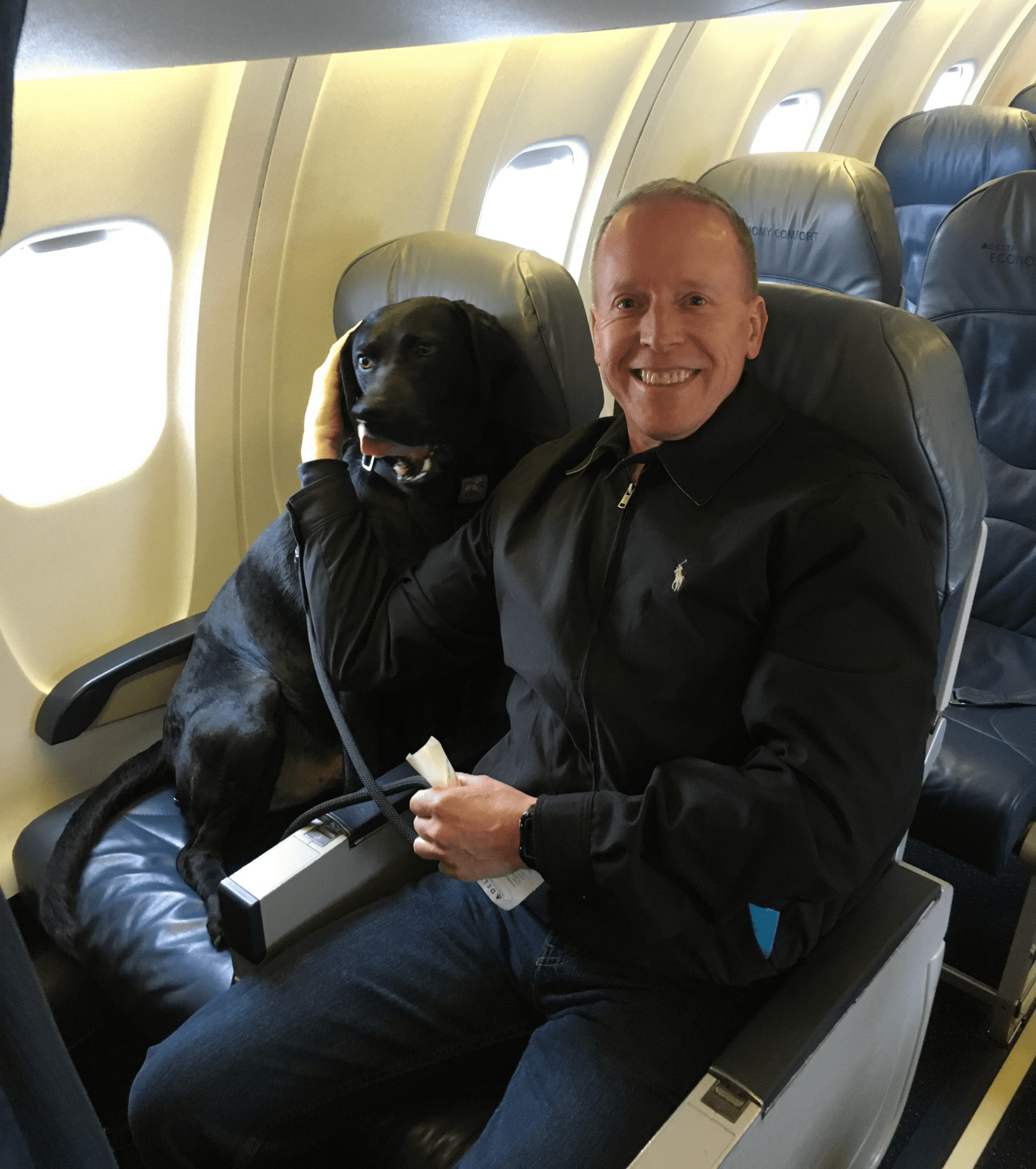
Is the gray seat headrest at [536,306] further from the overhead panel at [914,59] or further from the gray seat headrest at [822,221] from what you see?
the overhead panel at [914,59]

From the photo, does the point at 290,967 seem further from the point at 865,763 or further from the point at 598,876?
the point at 865,763

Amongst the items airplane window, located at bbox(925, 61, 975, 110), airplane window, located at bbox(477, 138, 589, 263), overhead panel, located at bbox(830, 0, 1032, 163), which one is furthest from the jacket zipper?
airplane window, located at bbox(925, 61, 975, 110)

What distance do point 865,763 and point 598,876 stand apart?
0.38 m

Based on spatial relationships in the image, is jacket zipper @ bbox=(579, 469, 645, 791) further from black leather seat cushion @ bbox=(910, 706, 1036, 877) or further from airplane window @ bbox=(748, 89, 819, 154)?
airplane window @ bbox=(748, 89, 819, 154)

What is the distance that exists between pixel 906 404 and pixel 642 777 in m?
0.67

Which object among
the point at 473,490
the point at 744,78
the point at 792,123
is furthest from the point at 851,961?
the point at 792,123

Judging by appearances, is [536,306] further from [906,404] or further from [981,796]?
[981,796]

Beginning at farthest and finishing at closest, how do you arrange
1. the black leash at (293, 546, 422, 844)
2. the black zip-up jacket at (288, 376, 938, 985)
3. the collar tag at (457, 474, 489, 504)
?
the collar tag at (457, 474, 489, 504)
the black leash at (293, 546, 422, 844)
the black zip-up jacket at (288, 376, 938, 985)

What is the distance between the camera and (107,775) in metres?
2.57

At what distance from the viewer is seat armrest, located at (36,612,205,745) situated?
7.66 ft

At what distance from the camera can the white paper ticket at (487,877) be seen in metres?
1.45

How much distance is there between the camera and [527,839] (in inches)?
54.1

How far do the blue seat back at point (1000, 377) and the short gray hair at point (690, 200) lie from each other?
1060mm

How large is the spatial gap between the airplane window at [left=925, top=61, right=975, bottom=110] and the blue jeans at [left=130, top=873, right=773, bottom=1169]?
8.67m
